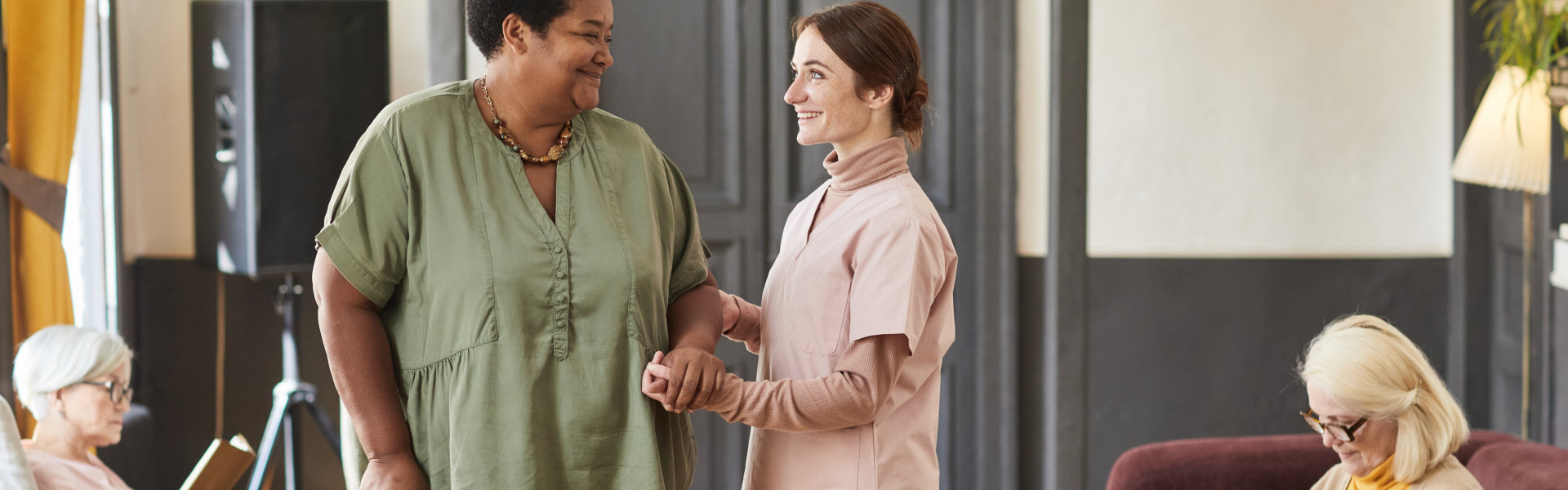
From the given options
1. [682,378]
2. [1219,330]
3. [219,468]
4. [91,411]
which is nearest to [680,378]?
[682,378]

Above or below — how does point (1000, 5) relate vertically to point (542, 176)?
above

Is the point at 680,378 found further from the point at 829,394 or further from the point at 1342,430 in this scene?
the point at 1342,430

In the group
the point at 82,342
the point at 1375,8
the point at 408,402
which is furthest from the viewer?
the point at 1375,8

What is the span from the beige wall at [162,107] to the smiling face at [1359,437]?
2.55 metres

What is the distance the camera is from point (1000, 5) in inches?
137

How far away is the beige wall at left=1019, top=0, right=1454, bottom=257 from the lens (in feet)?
11.4

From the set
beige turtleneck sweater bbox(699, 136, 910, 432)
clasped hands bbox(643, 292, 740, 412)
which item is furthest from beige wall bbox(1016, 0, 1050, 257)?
clasped hands bbox(643, 292, 740, 412)

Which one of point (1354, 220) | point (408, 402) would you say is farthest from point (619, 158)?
point (1354, 220)

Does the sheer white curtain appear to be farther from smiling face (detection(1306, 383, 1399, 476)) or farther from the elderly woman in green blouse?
smiling face (detection(1306, 383, 1399, 476))

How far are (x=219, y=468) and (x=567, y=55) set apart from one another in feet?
3.56

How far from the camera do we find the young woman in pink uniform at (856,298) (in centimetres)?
154

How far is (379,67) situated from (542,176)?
2.07 meters

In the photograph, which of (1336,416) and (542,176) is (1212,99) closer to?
(1336,416)

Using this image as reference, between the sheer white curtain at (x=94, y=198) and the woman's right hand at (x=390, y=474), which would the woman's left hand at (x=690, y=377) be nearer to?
the woman's right hand at (x=390, y=474)
